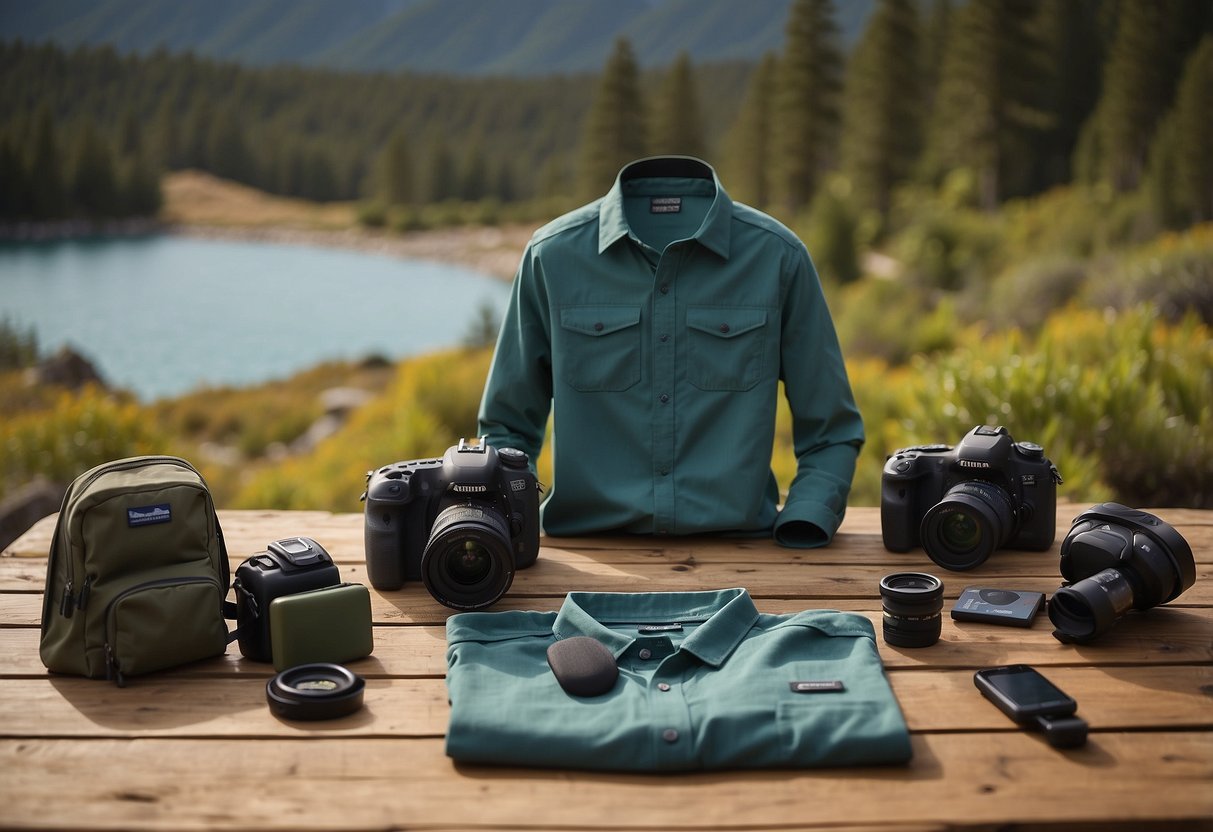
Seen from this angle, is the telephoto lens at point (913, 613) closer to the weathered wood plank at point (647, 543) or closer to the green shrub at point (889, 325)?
the weathered wood plank at point (647, 543)

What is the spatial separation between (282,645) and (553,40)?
5989cm

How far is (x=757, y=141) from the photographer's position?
22.3 meters

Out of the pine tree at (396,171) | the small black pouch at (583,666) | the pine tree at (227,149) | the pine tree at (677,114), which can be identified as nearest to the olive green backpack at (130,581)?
the small black pouch at (583,666)

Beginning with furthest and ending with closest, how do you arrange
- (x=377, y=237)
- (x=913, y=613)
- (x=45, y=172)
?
(x=377, y=237), (x=45, y=172), (x=913, y=613)

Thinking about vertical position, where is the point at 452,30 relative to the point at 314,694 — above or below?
A: above

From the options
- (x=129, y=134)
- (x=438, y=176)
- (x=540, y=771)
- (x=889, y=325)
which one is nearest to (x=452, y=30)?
(x=438, y=176)

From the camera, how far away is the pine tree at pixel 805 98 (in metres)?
19.1

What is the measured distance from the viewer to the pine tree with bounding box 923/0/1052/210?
1844 centimetres

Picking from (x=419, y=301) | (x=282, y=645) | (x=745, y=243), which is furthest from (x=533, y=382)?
(x=419, y=301)

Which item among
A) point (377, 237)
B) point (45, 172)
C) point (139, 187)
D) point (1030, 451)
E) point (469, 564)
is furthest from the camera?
point (377, 237)

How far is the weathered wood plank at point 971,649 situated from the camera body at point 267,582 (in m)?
0.05

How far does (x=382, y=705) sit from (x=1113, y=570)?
1291 mm

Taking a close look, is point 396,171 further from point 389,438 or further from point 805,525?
point 805,525

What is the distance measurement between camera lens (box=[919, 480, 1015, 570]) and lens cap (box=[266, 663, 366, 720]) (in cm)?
122
